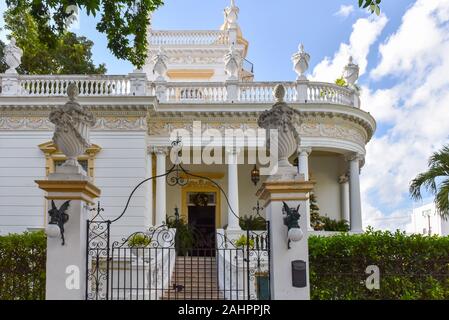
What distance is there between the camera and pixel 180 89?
1980 cm

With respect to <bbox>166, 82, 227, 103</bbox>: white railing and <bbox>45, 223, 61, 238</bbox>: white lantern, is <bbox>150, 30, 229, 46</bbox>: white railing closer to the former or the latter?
<bbox>166, 82, 227, 103</bbox>: white railing

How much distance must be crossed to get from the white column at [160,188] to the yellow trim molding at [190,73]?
26.0 ft

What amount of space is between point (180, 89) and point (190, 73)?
6.66 metres

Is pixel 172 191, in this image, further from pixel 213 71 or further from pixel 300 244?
pixel 300 244

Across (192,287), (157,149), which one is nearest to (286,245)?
(192,287)

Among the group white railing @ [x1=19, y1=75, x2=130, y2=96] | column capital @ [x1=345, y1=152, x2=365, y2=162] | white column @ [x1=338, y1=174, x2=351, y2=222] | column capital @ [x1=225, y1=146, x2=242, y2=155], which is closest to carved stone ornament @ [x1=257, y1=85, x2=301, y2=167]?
column capital @ [x1=225, y1=146, x2=242, y2=155]

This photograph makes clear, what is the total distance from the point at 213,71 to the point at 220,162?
6951 mm

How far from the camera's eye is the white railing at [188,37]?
26.1 m

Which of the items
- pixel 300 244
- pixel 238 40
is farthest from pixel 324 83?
pixel 300 244

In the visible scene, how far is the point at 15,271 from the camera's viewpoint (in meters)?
9.43

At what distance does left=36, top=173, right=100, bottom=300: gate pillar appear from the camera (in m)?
7.26

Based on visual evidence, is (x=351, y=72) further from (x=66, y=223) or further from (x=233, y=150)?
(x=66, y=223)

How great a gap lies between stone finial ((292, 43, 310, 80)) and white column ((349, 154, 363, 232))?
12.4ft

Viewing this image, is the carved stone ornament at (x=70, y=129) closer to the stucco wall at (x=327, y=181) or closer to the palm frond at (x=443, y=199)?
the palm frond at (x=443, y=199)
